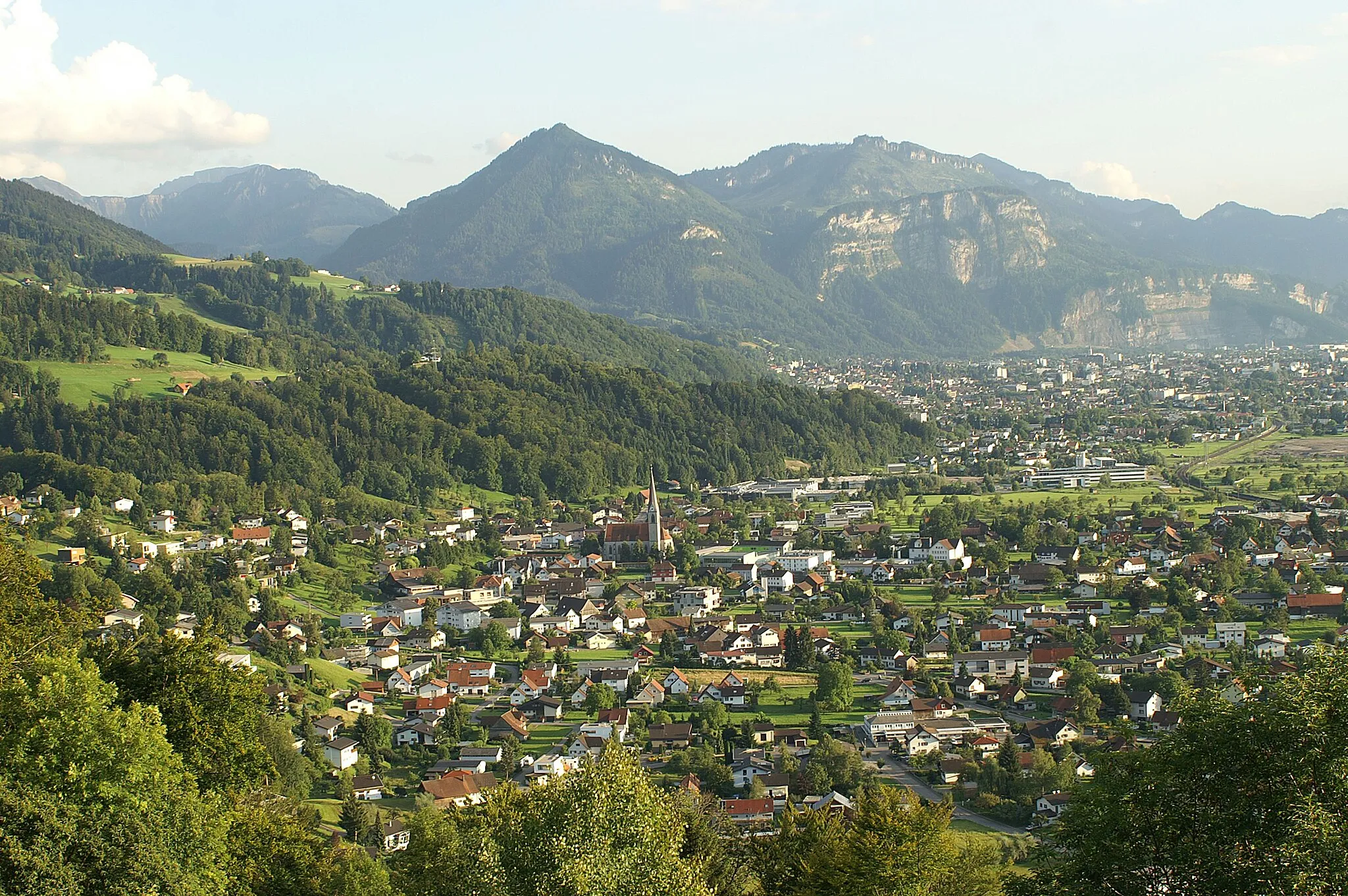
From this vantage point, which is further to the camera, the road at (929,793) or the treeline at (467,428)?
the treeline at (467,428)

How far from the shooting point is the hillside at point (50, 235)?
395ft

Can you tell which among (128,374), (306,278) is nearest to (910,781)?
(128,374)

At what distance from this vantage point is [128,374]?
8319 cm

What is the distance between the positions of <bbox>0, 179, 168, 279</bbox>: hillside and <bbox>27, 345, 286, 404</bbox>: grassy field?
30.5 m

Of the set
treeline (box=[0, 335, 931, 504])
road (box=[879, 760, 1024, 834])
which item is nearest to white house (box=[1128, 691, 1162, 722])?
road (box=[879, 760, 1024, 834])

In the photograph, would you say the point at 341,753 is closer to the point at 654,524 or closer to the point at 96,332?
the point at 654,524

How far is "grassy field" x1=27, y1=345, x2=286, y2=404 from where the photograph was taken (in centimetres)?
7794

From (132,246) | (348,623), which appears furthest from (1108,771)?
(132,246)

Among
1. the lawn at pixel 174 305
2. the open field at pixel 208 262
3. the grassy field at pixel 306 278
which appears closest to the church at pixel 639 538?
the lawn at pixel 174 305

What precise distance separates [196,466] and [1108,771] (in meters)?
63.6

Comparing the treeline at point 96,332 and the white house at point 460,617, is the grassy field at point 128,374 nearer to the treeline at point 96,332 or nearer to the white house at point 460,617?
the treeline at point 96,332

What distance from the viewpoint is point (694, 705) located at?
3822 centimetres

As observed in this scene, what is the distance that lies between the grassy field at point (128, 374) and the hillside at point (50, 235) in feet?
100

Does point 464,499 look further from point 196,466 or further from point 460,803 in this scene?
point 460,803
